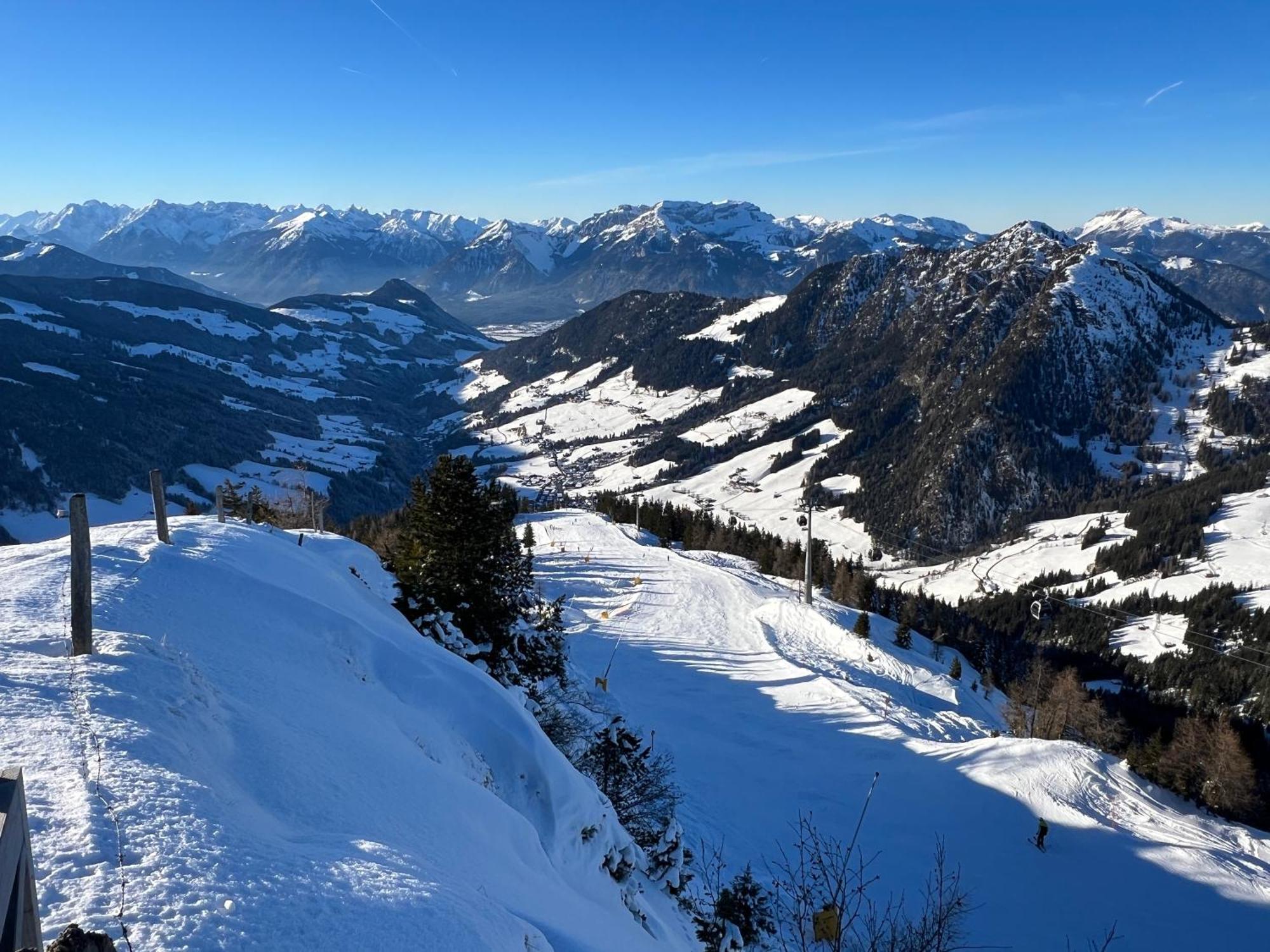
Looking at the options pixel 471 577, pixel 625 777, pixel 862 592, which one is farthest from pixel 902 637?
pixel 625 777

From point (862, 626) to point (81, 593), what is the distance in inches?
1737

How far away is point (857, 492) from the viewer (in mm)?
193250

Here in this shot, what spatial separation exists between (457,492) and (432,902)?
20.7 meters

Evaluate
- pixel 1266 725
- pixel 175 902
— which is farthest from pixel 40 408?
pixel 1266 725

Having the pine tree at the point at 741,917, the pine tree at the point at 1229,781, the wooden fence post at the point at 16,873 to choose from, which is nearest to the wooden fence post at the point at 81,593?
the wooden fence post at the point at 16,873

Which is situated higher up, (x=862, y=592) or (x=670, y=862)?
(x=670, y=862)

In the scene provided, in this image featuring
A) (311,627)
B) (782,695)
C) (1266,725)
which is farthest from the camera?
(1266,725)

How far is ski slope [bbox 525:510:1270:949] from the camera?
19.3 metres

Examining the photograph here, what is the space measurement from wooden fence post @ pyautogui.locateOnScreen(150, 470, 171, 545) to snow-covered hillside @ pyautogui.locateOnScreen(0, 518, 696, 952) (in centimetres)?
51

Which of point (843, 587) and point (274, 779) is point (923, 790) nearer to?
point (274, 779)

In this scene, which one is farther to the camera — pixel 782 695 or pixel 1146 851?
pixel 782 695

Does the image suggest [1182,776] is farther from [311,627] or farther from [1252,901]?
[311,627]

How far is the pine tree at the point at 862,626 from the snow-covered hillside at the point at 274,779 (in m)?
34.1

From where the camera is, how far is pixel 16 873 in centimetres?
339
